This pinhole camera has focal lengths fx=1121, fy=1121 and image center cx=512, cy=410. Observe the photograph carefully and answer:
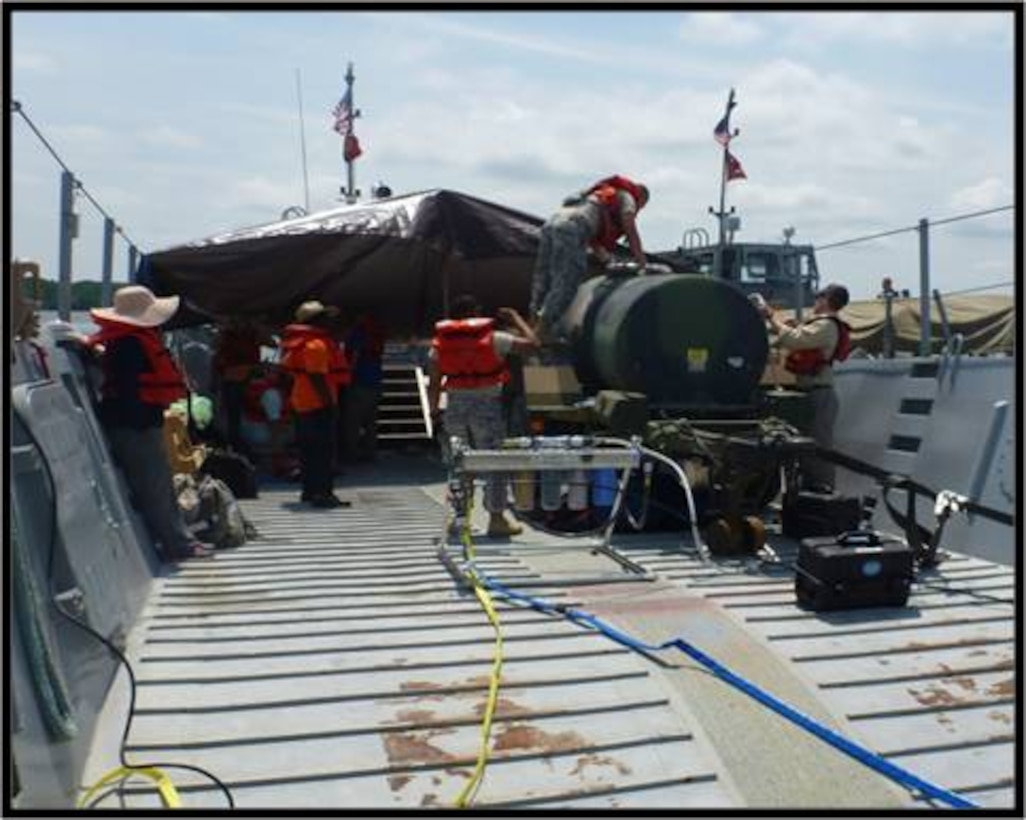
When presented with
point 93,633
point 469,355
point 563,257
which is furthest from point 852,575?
point 563,257

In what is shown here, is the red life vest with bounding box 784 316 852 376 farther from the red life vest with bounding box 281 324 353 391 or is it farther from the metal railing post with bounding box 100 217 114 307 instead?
the metal railing post with bounding box 100 217 114 307

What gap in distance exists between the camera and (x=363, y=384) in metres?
11.1

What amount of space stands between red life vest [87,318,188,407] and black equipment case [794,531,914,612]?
11.0 feet

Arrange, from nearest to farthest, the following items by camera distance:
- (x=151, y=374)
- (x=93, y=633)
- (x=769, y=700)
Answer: (x=93, y=633), (x=769, y=700), (x=151, y=374)

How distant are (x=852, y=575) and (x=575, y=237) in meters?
4.49

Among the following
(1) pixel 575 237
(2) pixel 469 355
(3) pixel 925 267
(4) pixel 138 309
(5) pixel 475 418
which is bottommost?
(5) pixel 475 418

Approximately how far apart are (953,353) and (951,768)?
3.87 meters

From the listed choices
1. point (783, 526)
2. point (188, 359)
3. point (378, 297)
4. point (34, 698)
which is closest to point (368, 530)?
point (783, 526)

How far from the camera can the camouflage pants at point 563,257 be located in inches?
348

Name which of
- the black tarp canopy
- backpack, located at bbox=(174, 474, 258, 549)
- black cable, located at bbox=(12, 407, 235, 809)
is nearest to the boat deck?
black cable, located at bbox=(12, 407, 235, 809)

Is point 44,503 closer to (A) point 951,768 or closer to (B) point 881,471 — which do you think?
(A) point 951,768

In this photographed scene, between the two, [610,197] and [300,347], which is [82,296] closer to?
[300,347]

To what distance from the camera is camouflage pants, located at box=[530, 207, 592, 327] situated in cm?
883

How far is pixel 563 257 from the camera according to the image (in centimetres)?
884
